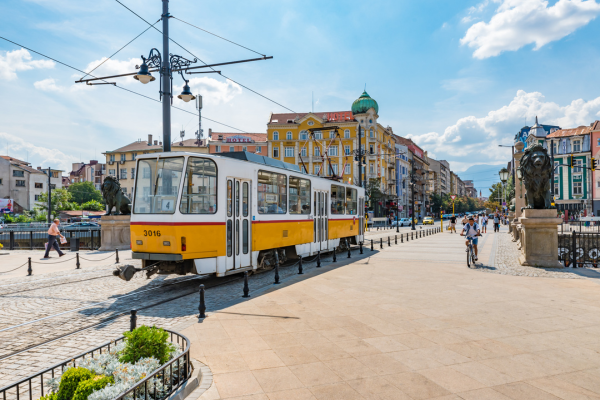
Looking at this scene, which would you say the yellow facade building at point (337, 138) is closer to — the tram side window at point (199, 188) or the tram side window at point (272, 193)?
the tram side window at point (272, 193)

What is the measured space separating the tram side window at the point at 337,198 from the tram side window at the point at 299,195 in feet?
9.66

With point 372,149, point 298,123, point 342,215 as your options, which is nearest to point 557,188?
point 372,149

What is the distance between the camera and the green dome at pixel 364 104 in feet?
228

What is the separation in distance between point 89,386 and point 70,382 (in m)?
0.20

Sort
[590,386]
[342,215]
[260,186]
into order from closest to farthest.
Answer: [590,386] < [260,186] < [342,215]

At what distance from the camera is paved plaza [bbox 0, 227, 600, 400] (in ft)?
15.2

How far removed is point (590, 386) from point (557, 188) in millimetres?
78175

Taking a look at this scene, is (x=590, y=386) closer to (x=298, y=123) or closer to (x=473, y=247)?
(x=473, y=247)

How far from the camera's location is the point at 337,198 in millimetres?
18422

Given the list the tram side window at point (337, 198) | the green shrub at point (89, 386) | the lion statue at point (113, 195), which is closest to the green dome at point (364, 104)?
the tram side window at point (337, 198)

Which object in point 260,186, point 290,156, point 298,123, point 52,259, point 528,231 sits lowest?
point 52,259

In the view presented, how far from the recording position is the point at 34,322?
7.39m

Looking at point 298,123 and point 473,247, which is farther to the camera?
point 298,123

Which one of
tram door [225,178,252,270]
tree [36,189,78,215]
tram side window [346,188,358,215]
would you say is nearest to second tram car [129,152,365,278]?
tram door [225,178,252,270]
